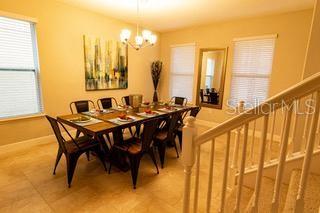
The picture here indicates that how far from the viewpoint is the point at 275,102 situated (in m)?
0.92

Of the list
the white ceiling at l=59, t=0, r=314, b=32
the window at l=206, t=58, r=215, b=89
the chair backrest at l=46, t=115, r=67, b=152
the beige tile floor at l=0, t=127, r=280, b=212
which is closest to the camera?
the beige tile floor at l=0, t=127, r=280, b=212

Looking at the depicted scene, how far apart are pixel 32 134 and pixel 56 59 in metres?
1.51

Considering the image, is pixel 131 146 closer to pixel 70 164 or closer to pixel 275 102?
pixel 70 164

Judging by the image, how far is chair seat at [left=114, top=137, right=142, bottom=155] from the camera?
2455mm

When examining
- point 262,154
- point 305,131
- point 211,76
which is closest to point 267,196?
point 305,131

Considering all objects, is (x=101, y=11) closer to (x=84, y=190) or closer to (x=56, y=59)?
(x=56, y=59)

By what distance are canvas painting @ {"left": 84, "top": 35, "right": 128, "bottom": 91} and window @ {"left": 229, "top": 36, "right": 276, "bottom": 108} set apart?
280 cm

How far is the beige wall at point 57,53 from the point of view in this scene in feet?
10.8

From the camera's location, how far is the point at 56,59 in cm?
366

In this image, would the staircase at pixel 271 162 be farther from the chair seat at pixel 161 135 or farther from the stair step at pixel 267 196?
the chair seat at pixel 161 135

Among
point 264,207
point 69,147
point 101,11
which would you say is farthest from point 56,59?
point 264,207

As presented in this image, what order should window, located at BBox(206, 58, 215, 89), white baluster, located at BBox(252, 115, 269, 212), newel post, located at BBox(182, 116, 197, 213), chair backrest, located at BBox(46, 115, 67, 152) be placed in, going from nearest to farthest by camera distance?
white baluster, located at BBox(252, 115, 269, 212), newel post, located at BBox(182, 116, 197, 213), chair backrest, located at BBox(46, 115, 67, 152), window, located at BBox(206, 58, 215, 89)

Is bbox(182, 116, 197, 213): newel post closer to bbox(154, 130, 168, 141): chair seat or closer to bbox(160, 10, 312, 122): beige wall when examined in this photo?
bbox(154, 130, 168, 141): chair seat

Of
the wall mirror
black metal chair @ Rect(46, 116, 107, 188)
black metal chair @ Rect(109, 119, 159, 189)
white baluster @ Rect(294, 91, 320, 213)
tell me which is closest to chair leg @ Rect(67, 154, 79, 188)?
black metal chair @ Rect(46, 116, 107, 188)
